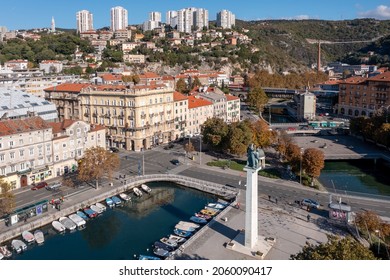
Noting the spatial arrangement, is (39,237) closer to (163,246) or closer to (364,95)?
(163,246)

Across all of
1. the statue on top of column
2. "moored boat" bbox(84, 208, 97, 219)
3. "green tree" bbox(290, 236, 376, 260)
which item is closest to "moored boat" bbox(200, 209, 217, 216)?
"moored boat" bbox(84, 208, 97, 219)

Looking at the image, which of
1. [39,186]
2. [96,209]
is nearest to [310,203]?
[96,209]

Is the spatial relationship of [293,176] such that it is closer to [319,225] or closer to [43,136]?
[319,225]

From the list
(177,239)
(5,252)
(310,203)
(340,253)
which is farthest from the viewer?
(310,203)

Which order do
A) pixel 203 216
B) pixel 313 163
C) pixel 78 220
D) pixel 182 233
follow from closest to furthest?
pixel 182 233 → pixel 78 220 → pixel 203 216 → pixel 313 163

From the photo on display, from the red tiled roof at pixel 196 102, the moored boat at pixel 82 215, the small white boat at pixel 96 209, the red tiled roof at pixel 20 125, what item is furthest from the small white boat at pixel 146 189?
the red tiled roof at pixel 196 102

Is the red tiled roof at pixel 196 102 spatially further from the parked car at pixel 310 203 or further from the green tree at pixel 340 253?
the green tree at pixel 340 253

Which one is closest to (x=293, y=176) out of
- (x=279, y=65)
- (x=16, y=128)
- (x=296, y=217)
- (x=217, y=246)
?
(x=296, y=217)
